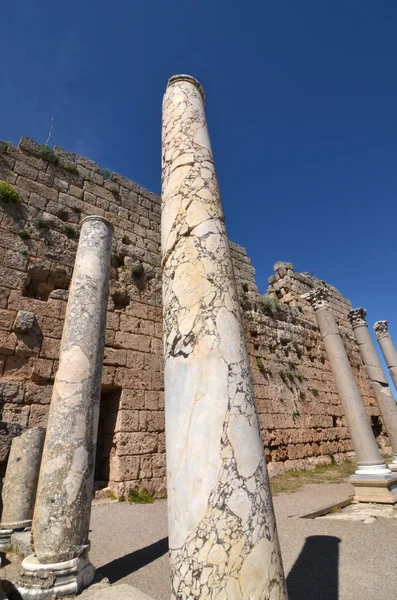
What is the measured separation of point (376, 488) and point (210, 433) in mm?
5888

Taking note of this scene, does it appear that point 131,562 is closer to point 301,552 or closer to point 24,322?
point 301,552

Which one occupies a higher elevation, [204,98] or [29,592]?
[204,98]

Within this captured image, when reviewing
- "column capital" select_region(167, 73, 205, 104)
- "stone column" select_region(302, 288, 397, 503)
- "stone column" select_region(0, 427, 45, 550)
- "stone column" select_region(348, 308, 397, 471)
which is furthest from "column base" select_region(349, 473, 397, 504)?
"column capital" select_region(167, 73, 205, 104)

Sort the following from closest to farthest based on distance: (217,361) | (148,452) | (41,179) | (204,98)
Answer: (217,361) → (204,98) → (148,452) → (41,179)

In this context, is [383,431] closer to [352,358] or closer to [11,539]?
[352,358]

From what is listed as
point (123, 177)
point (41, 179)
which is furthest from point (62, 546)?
point (123, 177)

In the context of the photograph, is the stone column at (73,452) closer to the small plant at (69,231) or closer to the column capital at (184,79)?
the column capital at (184,79)

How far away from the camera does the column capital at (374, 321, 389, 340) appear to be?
12580 mm

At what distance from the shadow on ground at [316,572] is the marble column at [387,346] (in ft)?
31.0

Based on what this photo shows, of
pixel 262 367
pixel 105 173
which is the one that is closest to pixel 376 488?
pixel 262 367

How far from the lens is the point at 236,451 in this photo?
174 cm

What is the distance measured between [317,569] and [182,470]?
96.3 inches

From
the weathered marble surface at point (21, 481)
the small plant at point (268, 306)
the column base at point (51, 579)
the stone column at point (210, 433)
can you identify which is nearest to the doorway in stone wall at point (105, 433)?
the weathered marble surface at point (21, 481)

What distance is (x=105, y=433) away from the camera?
687 centimetres
